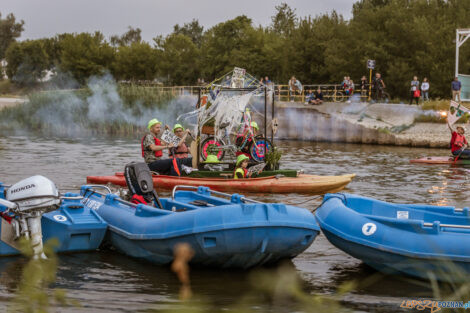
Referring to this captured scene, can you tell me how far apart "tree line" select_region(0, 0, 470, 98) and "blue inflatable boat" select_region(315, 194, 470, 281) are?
3331 cm

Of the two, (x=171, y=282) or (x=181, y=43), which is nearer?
(x=171, y=282)

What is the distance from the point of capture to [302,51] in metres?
50.2

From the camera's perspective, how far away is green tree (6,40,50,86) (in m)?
85.2

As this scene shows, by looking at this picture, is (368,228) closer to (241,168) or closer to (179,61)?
(241,168)

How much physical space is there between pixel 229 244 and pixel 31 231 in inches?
92.4

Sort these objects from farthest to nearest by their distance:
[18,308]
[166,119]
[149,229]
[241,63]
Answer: [241,63] → [166,119] → [149,229] → [18,308]

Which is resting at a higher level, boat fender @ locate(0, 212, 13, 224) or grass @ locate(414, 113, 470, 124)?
grass @ locate(414, 113, 470, 124)

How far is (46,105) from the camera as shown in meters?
38.7

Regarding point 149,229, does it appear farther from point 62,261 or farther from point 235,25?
point 235,25

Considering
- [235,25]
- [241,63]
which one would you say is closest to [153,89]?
[241,63]

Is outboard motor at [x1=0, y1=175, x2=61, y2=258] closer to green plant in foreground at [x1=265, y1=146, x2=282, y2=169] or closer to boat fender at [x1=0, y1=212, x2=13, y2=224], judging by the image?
boat fender at [x1=0, y1=212, x2=13, y2=224]

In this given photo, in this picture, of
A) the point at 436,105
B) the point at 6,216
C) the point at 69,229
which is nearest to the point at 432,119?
the point at 436,105

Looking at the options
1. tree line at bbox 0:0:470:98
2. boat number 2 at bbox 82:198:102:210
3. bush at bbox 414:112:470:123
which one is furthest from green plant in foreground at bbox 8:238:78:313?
tree line at bbox 0:0:470:98

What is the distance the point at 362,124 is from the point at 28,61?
203 feet
